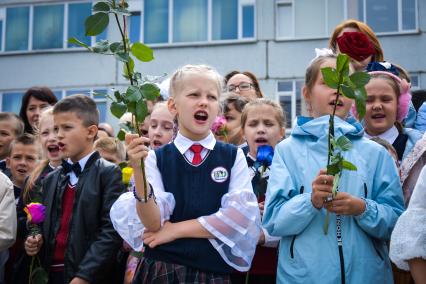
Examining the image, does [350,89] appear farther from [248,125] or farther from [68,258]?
[68,258]

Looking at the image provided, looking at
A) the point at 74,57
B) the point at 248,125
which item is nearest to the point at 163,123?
the point at 248,125

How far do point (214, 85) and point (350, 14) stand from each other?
44.9ft

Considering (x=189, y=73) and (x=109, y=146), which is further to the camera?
(x=109, y=146)

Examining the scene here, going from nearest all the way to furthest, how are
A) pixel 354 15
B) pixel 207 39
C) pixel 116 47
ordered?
pixel 116 47 → pixel 354 15 → pixel 207 39

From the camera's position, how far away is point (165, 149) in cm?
322

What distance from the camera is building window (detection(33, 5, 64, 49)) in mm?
18312

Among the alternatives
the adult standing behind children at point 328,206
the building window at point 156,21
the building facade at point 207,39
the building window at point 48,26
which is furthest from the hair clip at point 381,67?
the building window at point 48,26

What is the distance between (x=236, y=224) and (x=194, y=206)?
0.23m

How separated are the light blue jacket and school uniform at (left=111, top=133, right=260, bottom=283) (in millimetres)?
166

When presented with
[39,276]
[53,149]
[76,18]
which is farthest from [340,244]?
[76,18]

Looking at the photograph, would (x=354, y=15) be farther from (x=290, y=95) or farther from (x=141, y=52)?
(x=141, y=52)

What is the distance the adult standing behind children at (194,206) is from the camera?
3.01 meters

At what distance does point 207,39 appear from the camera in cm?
1695

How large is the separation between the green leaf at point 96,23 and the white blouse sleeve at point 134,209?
0.96m
